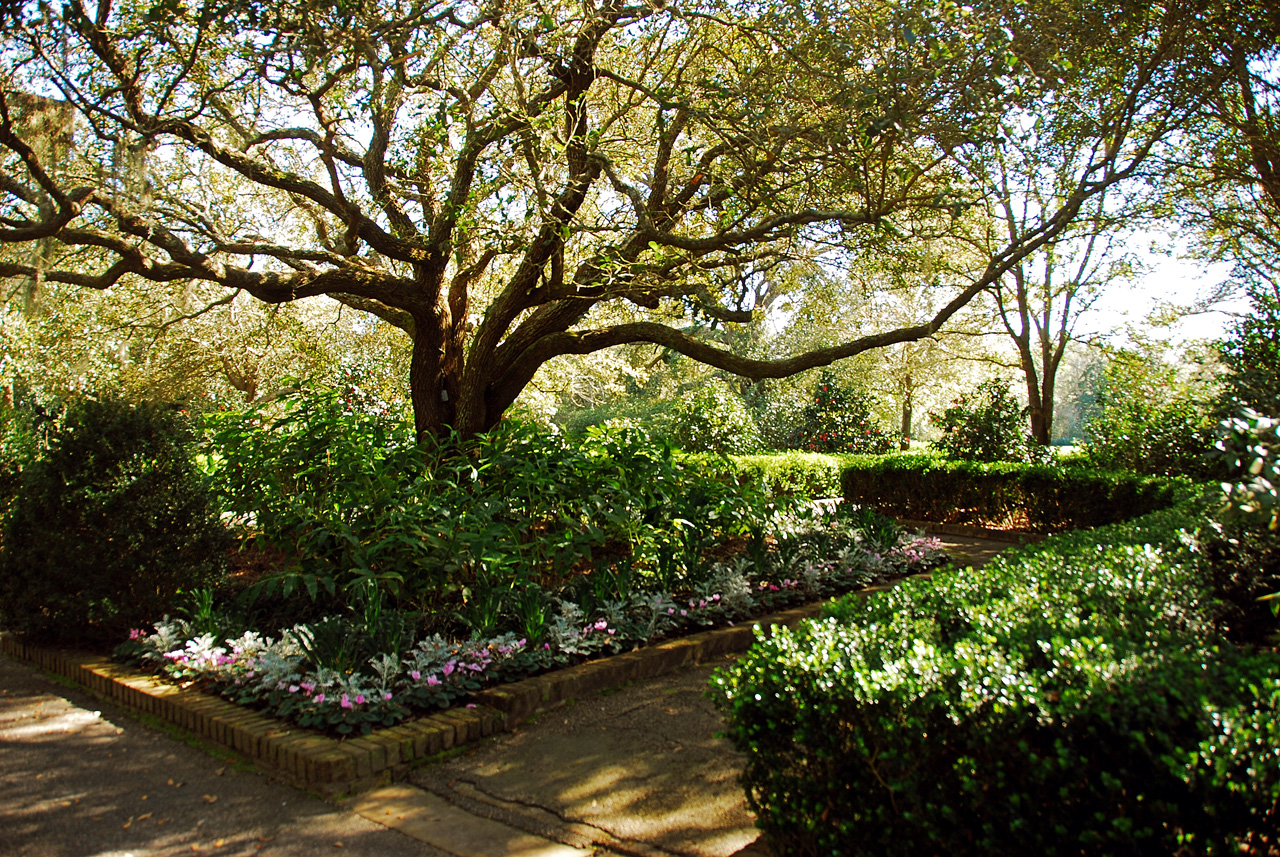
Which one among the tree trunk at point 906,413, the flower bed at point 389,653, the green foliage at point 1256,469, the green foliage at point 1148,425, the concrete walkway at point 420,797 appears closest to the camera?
the green foliage at point 1256,469

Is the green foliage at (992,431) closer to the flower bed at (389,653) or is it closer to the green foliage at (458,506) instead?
the green foliage at (458,506)

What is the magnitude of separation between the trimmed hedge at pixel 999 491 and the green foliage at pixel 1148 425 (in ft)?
2.62

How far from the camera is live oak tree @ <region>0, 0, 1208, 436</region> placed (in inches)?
244

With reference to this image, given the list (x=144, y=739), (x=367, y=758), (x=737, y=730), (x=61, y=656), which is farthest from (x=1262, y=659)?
(x=61, y=656)

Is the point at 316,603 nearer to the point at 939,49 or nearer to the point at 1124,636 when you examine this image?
the point at 1124,636

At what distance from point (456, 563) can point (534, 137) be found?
3.81 meters

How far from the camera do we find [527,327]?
879 centimetres

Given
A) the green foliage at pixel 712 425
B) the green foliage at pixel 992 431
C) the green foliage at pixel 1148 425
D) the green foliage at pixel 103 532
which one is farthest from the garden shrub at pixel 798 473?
the green foliage at pixel 103 532

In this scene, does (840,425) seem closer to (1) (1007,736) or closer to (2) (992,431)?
(2) (992,431)

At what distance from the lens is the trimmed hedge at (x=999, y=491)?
10.6 metres

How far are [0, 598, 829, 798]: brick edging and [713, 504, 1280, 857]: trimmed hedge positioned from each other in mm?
1662

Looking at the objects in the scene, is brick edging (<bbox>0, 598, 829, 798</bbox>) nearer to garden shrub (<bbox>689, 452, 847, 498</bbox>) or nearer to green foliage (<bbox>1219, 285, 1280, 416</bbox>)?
green foliage (<bbox>1219, 285, 1280, 416</bbox>)

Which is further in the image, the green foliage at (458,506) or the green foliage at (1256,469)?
the green foliage at (458,506)

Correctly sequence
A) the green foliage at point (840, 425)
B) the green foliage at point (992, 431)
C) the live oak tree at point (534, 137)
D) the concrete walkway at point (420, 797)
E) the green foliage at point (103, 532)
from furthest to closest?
the green foliage at point (840, 425), the green foliage at point (992, 431), the live oak tree at point (534, 137), the green foliage at point (103, 532), the concrete walkway at point (420, 797)
